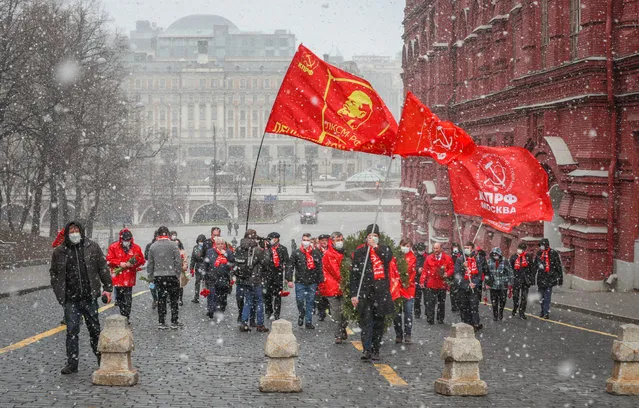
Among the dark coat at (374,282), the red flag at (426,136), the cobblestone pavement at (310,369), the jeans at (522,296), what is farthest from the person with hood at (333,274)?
the jeans at (522,296)

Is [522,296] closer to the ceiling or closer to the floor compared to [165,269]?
closer to the floor

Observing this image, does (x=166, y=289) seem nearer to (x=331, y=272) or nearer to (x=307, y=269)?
(x=307, y=269)

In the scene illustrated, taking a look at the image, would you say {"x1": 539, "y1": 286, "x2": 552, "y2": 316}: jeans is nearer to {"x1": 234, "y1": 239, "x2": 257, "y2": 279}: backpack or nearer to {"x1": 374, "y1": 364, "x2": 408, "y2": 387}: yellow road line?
{"x1": 234, "y1": 239, "x2": 257, "y2": 279}: backpack

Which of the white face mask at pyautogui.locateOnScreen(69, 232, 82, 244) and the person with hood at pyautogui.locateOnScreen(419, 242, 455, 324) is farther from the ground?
the white face mask at pyautogui.locateOnScreen(69, 232, 82, 244)

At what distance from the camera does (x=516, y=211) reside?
586 inches

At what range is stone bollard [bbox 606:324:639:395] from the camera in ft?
34.3

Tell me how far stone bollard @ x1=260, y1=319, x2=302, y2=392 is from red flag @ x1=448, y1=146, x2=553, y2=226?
5.19 m

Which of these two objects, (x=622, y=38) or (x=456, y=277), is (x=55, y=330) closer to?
(x=456, y=277)

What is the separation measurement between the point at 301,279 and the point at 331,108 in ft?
10.2

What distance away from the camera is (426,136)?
14.7 m

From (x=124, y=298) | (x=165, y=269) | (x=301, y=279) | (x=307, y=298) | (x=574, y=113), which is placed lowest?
(x=307, y=298)

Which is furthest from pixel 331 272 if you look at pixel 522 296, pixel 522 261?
pixel 522 261

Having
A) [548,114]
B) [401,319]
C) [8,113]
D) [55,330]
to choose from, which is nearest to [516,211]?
[401,319]

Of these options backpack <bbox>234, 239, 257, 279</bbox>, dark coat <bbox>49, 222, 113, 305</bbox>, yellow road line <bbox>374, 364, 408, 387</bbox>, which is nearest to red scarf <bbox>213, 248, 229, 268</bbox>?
backpack <bbox>234, 239, 257, 279</bbox>
